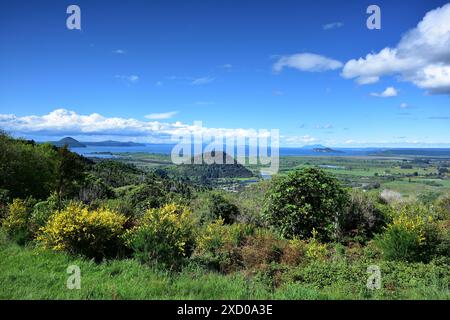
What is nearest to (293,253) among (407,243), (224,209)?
(407,243)

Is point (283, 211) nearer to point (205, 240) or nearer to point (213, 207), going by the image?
point (205, 240)

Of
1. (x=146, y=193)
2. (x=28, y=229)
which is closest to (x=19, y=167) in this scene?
(x=146, y=193)

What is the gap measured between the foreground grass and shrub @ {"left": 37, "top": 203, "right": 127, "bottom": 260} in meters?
0.32

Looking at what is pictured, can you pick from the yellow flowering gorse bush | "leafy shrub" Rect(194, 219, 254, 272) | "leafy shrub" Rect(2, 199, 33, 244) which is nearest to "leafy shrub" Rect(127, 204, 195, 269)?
"leafy shrub" Rect(194, 219, 254, 272)

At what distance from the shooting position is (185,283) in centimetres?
521

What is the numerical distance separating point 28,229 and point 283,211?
23.1 feet

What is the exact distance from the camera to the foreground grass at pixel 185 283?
4820 mm

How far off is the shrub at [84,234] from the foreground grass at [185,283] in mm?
323

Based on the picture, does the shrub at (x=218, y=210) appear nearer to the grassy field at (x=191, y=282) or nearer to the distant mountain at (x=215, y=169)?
the grassy field at (x=191, y=282)

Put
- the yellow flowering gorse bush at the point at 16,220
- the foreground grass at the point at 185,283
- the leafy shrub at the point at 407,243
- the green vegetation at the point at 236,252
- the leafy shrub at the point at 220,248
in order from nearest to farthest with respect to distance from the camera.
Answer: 1. the foreground grass at the point at 185,283
2. the green vegetation at the point at 236,252
3. the leafy shrub at the point at 220,248
4. the leafy shrub at the point at 407,243
5. the yellow flowering gorse bush at the point at 16,220

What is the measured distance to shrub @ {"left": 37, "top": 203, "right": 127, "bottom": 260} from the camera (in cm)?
684

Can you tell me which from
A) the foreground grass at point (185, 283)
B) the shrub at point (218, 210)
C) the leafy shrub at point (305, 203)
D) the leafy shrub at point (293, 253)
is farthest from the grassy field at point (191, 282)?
the shrub at point (218, 210)

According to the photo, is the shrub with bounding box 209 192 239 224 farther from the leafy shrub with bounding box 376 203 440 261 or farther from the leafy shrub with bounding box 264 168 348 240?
the leafy shrub with bounding box 376 203 440 261
